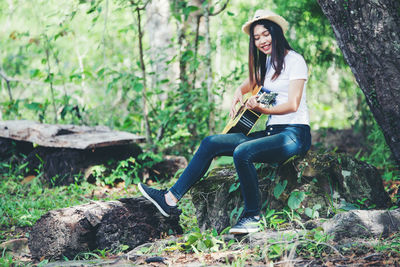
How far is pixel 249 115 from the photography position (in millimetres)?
3912

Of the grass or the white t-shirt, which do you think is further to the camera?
the white t-shirt

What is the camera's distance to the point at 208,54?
21.0ft

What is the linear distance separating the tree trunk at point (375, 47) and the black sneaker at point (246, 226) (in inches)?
58.2

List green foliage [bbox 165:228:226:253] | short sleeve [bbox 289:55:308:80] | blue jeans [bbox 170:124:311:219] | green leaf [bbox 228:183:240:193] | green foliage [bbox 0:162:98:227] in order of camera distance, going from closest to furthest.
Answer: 1. green foliage [bbox 165:228:226:253]
2. blue jeans [bbox 170:124:311:219]
3. short sleeve [bbox 289:55:308:80]
4. green leaf [bbox 228:183:240:193]
5. green foliage [bbox 0:162:98:227]

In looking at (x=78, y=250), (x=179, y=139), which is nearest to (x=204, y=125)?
(x=179, y=139)

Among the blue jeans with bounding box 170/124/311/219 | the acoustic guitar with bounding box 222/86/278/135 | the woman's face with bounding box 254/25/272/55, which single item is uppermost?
the woman's face with bounding box 254/25/272/55

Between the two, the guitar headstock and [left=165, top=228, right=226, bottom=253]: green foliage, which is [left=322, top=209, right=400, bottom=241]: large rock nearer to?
[left=165, top=228, right=226, bottom=253]: green foliage

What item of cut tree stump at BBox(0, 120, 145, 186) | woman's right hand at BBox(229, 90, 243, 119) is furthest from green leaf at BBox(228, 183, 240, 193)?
cut tree stump at BBox(0, 120, 145, 186)

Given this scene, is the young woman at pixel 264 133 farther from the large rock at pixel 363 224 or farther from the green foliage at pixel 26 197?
the green foliage at pixel 26 197

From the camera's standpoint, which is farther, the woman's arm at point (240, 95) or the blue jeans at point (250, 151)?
the woman's arm at point (240, 95)

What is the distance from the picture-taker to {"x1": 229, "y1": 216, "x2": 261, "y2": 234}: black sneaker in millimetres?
3466

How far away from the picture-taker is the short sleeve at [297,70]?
369 centimetres

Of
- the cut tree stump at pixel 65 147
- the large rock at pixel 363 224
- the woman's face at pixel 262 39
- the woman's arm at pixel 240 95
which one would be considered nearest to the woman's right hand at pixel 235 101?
the woman's arm at pixel 240 95

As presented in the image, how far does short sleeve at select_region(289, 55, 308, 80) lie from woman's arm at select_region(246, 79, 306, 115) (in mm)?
37
